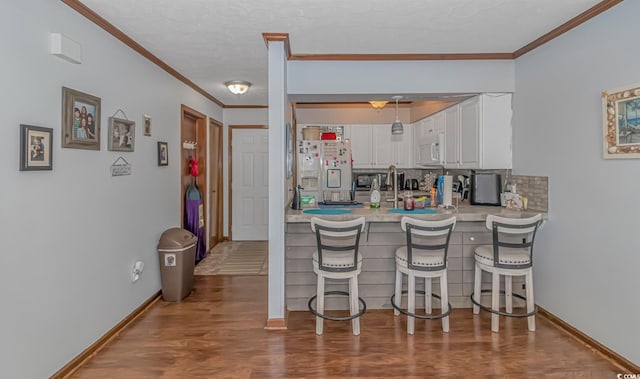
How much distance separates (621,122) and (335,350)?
2.56 metres

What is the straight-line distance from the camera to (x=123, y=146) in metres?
3.09

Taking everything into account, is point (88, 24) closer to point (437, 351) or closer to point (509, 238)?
point (437, 351)

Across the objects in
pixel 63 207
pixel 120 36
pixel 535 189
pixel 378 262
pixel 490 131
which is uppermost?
pixel 120 36

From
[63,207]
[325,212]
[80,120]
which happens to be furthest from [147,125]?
[325,212]

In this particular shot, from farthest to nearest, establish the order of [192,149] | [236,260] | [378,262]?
[236,260], [192,149], [378,262]

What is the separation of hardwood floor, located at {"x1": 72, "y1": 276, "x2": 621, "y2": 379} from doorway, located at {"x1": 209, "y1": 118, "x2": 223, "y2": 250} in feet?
8.67

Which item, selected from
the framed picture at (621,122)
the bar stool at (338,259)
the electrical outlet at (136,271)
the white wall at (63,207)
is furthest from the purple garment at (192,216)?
the framed picture at (621,122)

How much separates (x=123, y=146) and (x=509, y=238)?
3.64 meters

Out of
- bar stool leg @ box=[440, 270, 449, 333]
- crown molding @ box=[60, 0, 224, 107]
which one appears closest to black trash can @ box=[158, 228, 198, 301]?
crown molding @ box=[60, 0, 224, 107]

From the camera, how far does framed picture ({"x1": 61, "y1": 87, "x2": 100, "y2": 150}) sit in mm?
2371

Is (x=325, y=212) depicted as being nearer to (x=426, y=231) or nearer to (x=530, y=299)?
(x=426, y=231)

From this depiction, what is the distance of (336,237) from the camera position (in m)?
2.86

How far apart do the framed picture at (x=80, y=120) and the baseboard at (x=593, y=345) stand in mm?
3994

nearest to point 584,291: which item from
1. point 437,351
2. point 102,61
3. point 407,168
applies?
point 437,351
